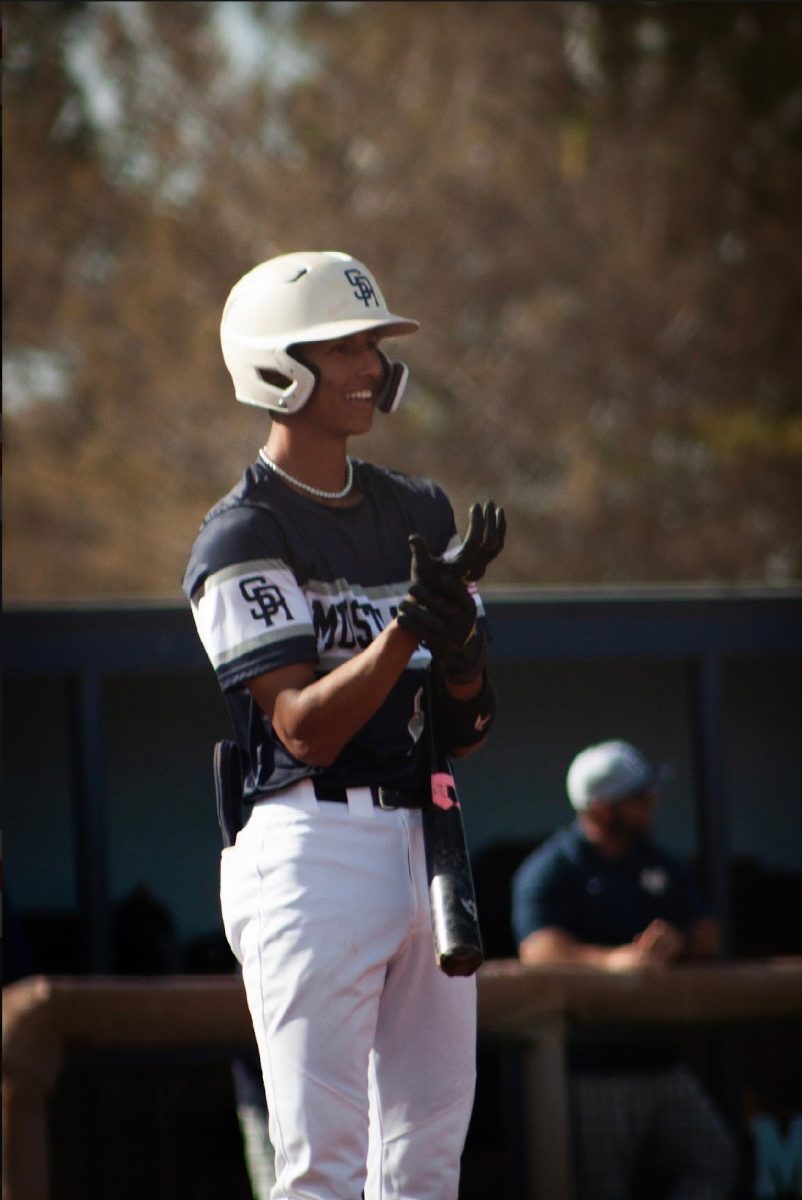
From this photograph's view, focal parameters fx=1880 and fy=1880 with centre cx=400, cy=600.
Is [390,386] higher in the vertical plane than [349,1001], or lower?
higher

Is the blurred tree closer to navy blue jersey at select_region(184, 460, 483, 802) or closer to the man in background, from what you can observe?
the man in background

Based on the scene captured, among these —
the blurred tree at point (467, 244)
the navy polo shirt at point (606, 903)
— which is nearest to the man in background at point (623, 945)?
the navy polo shirt at point (606, 903)

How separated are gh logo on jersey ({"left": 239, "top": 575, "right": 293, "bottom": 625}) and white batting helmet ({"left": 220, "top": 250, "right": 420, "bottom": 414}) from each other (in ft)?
1.05

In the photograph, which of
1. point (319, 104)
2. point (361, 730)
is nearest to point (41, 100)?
point (319, 104)

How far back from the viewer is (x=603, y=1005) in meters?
5.54

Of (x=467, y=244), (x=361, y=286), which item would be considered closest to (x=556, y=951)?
(x=361, y=286)

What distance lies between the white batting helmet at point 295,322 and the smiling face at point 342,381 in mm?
19

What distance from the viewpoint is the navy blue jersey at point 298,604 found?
2.89 meters

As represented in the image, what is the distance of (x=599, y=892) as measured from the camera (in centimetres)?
588

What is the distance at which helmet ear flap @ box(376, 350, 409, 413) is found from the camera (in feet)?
10.2

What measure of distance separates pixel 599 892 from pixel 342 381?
126 inches

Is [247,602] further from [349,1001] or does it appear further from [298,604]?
[349,1001]

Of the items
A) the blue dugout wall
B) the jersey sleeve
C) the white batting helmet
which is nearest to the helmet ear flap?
the white batting helmet

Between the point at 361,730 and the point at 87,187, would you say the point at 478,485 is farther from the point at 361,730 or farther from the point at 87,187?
the point at 361,730
